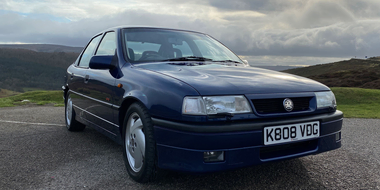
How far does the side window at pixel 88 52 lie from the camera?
4.60 metres

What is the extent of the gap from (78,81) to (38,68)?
169m

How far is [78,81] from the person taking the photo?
4527 millimetres

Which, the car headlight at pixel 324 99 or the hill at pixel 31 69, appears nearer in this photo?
the car headlight at pixel 324 99

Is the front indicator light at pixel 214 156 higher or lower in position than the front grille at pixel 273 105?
lower

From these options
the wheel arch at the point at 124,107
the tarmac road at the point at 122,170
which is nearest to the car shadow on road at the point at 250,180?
the tarmac road at the point at 122,170

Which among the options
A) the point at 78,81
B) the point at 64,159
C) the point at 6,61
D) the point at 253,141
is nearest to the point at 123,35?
the point at 78,81

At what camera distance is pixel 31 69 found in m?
153

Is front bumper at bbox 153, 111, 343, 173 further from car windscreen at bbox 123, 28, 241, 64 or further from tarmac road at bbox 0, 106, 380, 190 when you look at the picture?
car windscreen at bbox 123, 28, 241, 64

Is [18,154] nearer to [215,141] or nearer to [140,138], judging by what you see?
[140,138]

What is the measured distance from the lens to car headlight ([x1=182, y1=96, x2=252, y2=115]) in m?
2.27

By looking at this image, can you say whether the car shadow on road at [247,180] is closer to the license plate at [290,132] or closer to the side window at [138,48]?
the license plate at [290,132]

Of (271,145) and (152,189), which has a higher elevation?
(271,145)

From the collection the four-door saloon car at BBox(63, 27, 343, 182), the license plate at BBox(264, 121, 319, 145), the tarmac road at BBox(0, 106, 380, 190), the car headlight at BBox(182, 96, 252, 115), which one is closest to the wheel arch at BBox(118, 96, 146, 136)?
the four-door saloon car at BBox(63, 27, 343, 182)

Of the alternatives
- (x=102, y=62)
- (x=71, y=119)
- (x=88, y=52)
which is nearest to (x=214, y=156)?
(x=102, y=62)
